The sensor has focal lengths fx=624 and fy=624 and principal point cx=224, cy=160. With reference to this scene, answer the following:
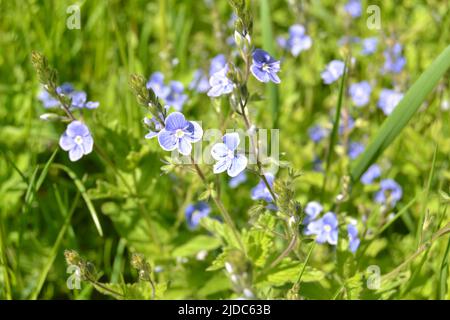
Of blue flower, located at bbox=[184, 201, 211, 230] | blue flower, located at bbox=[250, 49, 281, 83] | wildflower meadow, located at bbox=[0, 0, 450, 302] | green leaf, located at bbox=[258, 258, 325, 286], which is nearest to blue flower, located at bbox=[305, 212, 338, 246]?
wildflower meadow, located at bbox=[0, 0, 450, 302]

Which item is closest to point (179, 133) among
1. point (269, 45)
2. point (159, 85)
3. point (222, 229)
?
point (222, 229)

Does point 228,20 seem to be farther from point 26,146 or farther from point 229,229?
point 229,229

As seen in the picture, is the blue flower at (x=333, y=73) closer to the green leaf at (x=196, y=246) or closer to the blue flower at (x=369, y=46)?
the blue flower at (x=369, y=46)

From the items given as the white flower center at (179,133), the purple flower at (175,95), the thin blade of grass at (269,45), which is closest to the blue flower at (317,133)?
the thin blade of grass at (269,45)

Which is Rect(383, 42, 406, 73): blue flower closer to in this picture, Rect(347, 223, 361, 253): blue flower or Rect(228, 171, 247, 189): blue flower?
Rect(228, 171, 247, 189): blue flower

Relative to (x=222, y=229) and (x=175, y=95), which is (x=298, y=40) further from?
(x=222, y=229)

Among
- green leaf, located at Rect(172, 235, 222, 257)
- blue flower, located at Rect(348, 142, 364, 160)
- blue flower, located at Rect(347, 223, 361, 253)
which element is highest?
blue flower, located at Rect(348, 142, 364, 160)
